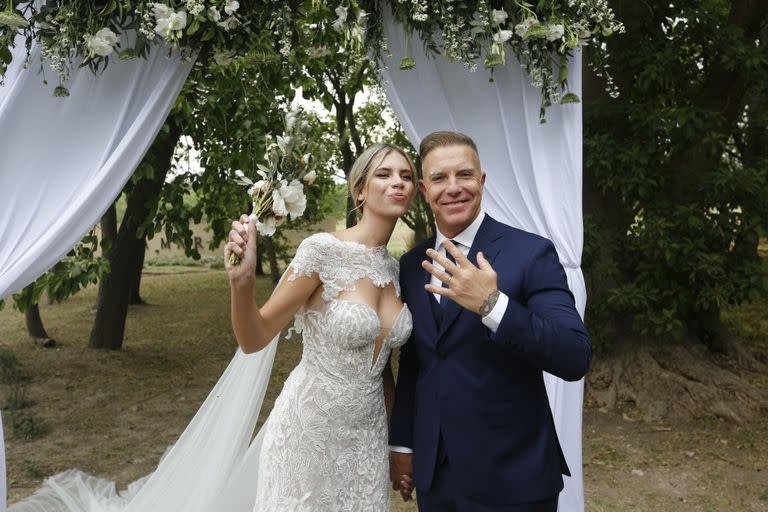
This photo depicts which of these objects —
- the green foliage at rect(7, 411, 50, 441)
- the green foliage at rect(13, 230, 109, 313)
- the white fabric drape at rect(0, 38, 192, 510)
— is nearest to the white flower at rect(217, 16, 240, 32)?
the white fabric drape at rect(0, 38, 192, 510)

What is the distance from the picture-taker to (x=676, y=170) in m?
6.45

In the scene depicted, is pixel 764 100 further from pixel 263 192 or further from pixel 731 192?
pixel 263 192

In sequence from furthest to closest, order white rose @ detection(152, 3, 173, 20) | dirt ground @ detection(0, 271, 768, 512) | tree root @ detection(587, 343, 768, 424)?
1. tree root @ detection(587, 343, 768, 424)
2. dirt ground @ detection(0, 271, 768, 512)
3. white rose @ detection(152, 3, 173, 20)

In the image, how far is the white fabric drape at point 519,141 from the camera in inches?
141

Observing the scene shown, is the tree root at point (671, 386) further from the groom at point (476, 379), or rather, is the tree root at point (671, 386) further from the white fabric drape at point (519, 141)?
the groom at point (476, 379)

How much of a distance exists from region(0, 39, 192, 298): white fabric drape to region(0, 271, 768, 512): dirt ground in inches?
111

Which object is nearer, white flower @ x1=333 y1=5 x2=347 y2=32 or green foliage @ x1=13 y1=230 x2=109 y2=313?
white flower @ x1=333 y1=5 x2=347 y2=32

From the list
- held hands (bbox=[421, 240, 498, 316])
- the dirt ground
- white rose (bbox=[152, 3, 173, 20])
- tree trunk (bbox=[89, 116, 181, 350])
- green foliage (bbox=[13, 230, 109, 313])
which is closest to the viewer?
held hands (bbox=[421, 240, 498, 316])

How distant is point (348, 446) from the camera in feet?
8.88

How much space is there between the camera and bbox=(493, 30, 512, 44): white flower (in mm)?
3246

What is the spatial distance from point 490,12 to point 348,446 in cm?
203

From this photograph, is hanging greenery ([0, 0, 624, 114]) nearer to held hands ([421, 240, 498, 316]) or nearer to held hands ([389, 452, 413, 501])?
held hands ([421, 240, 498, 316])

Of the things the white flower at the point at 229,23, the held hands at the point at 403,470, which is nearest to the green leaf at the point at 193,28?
the white flower at the point at 229,23

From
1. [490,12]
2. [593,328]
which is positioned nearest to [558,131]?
[490,12]
